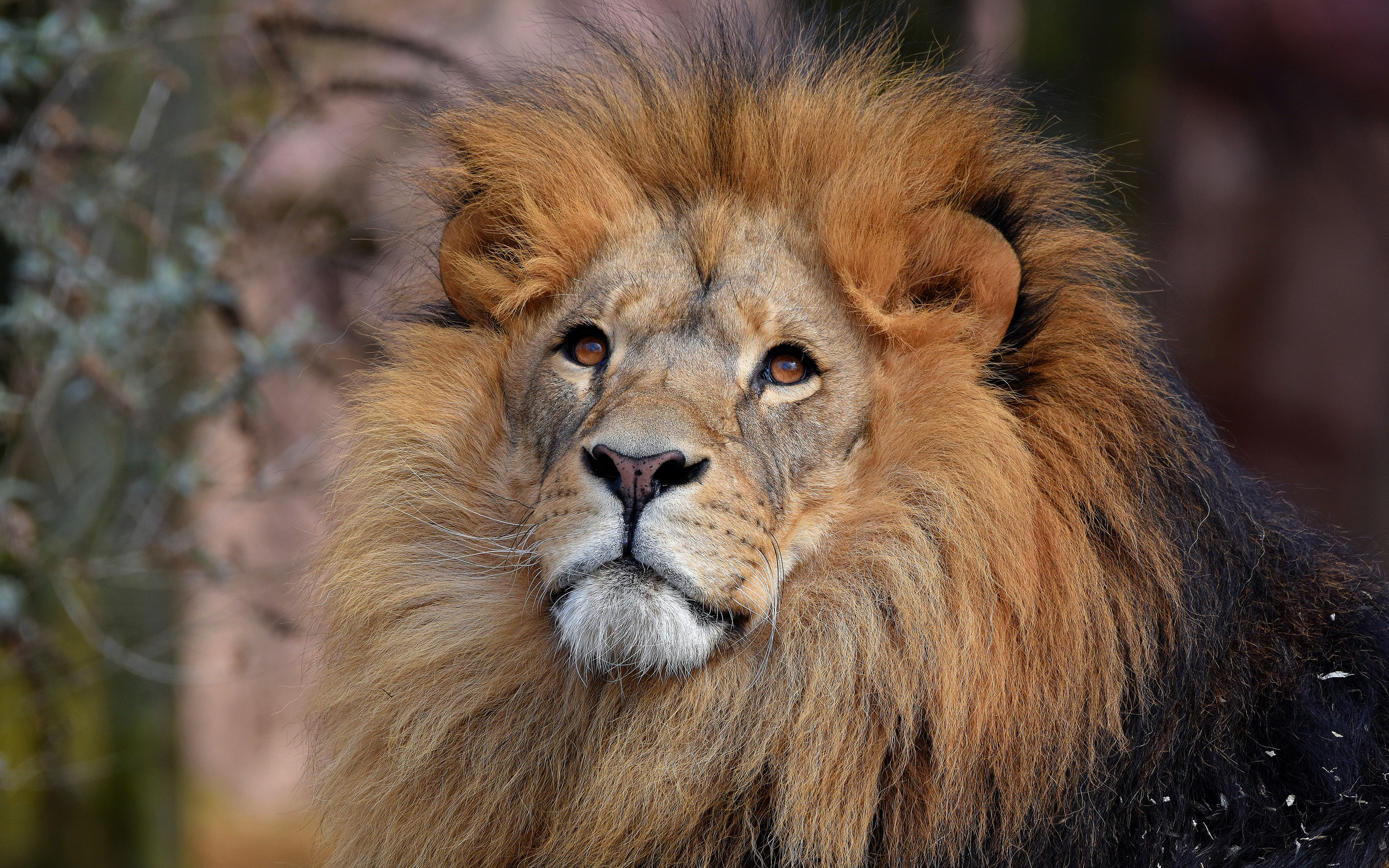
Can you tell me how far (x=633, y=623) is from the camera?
96.8 inches

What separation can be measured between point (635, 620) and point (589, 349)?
782 mm

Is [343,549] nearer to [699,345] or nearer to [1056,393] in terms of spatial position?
[699,345]

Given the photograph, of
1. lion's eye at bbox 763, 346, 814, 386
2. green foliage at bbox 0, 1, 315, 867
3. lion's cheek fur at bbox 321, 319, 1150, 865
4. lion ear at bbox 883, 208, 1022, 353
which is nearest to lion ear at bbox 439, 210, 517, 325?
lion's cheek fur at bbox 321, 319, 1150, 865

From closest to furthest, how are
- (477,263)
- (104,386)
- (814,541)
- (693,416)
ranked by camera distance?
1. (693,416)
2. (814,541)
3. (477,263)
4. (104,386)

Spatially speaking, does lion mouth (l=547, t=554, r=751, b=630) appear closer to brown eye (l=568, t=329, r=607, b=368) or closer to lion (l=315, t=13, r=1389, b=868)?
lion (l=315, t=13, r=1389, b=868)

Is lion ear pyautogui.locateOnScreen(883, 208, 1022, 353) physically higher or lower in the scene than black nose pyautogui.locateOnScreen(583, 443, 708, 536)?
higher

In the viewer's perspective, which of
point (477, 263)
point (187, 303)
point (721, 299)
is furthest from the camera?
point (187, 303)

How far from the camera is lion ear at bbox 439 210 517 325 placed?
3.21 m

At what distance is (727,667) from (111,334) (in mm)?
3085

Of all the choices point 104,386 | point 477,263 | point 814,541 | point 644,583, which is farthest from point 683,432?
point 104,386

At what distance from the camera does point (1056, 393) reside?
2.80 meters

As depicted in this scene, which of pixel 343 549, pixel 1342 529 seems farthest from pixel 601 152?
pixel 1342 529

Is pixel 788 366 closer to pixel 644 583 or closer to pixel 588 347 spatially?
pixel 588 347

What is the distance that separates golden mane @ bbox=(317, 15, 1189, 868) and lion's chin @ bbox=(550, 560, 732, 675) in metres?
0.18
